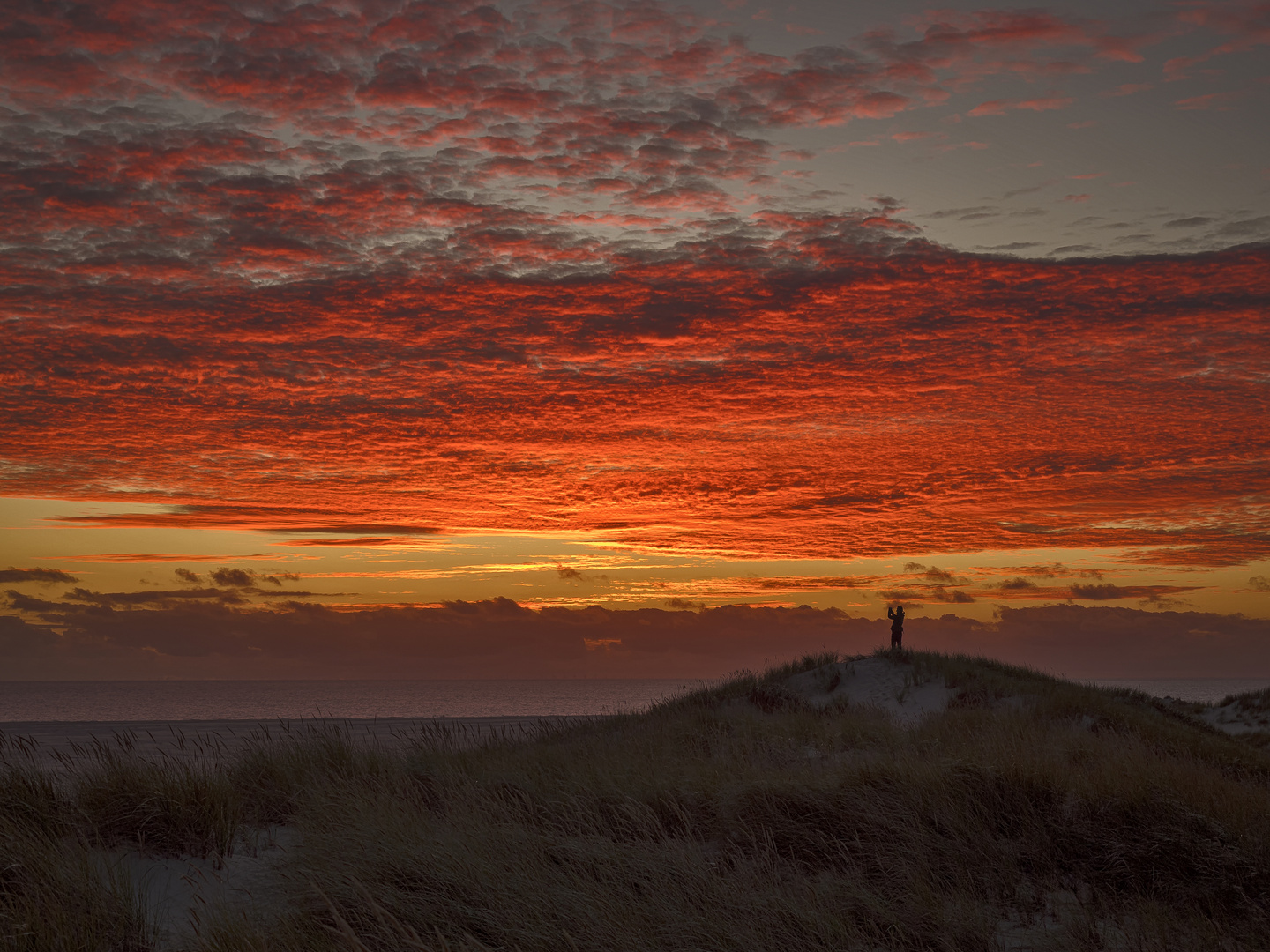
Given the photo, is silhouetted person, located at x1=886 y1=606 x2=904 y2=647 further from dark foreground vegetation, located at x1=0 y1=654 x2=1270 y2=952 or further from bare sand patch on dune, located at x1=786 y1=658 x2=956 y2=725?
dark foreground vegetation, located at x1=0 y1=654 x2=1270 y2=952

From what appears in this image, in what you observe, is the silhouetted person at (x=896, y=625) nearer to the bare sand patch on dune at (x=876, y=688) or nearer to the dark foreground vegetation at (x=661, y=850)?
the bare sand patch on dune at (x=876, y=688)

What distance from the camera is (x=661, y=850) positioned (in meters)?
8.20

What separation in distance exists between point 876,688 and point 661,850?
2021 centimetres

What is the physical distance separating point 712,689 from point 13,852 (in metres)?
22.6

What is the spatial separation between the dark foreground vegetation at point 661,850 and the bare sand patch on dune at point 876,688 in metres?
12.1

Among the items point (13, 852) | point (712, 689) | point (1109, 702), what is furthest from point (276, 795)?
point (1109, 702)

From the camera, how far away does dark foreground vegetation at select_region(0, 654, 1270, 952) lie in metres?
6.86

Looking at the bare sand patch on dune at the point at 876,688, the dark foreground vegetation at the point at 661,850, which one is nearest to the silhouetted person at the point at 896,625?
the bare sand patch on dune at the point at 876,688

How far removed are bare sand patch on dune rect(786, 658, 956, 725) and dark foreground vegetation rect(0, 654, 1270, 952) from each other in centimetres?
1206

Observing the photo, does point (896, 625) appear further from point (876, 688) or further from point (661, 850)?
point (661, 850)

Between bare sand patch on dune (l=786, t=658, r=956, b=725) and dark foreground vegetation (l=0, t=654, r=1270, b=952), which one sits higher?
dark foreground vegetation (l=0, t=654, r=1270, b=952)

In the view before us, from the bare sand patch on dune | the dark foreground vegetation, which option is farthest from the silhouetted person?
the dark foreground vegetation

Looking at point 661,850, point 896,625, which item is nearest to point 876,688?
point 896,625

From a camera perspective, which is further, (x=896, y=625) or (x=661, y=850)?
(x=896, y=625)
